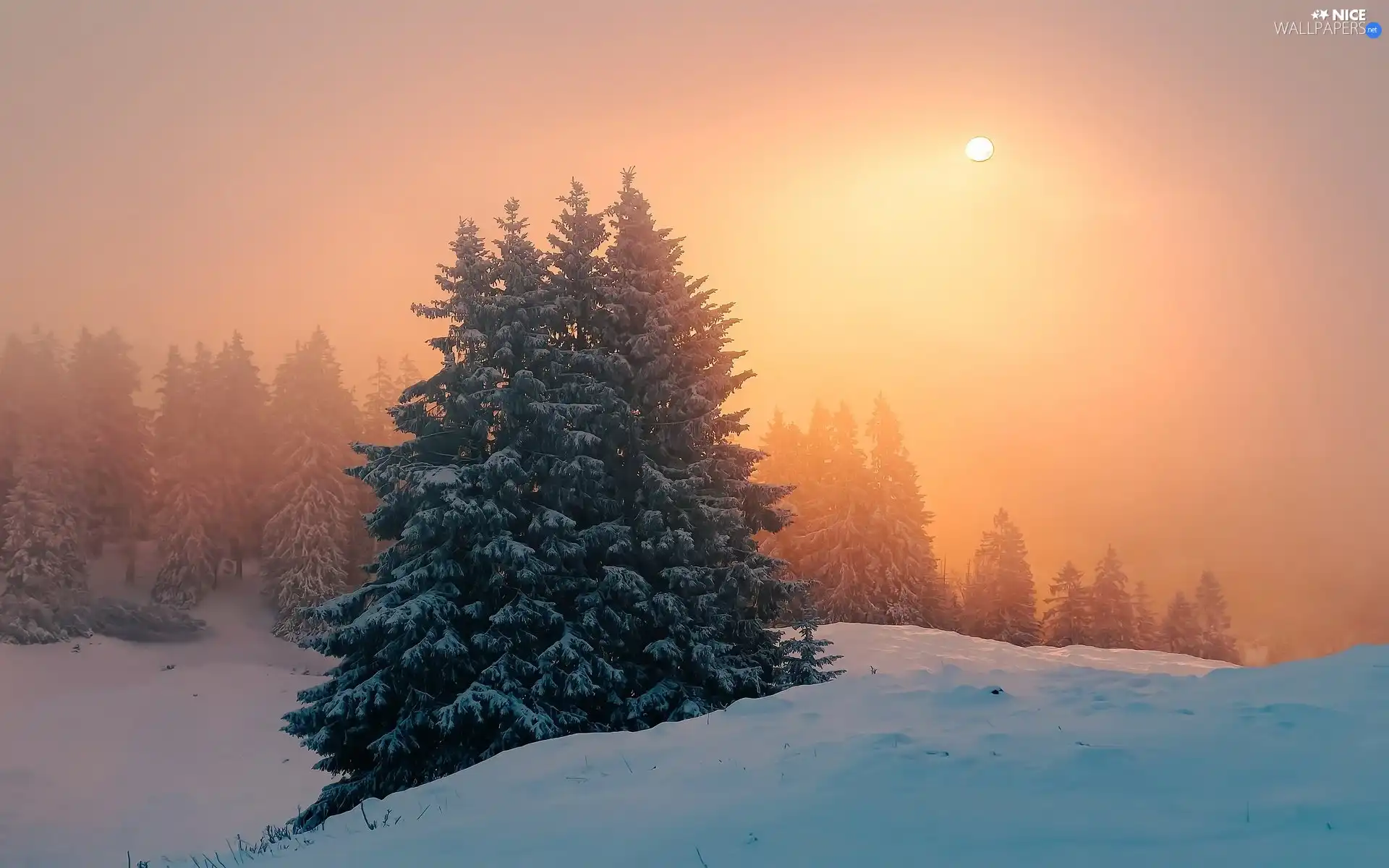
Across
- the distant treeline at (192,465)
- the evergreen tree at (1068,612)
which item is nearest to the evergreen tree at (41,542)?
the distant treeline at (192,465)

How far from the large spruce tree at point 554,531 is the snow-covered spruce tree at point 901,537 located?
24612 millimetres

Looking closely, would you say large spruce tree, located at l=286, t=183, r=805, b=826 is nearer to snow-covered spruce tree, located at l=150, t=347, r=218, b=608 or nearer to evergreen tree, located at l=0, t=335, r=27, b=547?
snow-covered spruce tree, located at l=150, t=347, r=218, b=608

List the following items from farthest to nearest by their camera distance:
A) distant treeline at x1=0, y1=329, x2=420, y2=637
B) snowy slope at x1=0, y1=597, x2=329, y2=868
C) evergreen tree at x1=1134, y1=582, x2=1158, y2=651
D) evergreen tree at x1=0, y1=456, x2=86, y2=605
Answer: evergreen tree at x1=1134, y1=582, x2=1158, y2=651 → distant treeline at x1=0, y1=329, x2=420, y2=637 → evergreen tree at x1=0, y1=456, x2=86, y2=605 → snowy slope at x1=0, y1=597, x2=329, y2=868

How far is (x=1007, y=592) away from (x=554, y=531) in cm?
4221

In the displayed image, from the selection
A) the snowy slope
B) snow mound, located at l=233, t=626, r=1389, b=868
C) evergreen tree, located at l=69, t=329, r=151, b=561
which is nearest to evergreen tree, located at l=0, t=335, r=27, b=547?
evergreen tree, located at l=69, t=329, r=151, b=561

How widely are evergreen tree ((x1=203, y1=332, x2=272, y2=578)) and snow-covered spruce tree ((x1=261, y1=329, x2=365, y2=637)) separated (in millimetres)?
1516

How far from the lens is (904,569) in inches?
1666

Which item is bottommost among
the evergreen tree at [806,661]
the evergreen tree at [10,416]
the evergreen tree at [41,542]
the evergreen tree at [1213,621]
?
the evergreen tree at [1213,621]

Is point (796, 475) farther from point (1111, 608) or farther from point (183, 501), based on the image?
point (183, 501)

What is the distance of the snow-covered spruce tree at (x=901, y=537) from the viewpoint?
41469mm

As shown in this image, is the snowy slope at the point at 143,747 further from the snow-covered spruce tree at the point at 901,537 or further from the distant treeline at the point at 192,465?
the snow-covered spruce tree at the point at 901,537

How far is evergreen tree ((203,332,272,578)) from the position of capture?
49625mm

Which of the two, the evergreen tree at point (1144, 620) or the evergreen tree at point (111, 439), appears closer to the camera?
the evergreen tree at point (111, 439)

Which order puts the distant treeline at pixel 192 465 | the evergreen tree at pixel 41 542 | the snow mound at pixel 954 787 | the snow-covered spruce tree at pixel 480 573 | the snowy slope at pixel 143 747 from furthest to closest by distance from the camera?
1. the distant treeline at pixel 192 465
2. the evergreen tree at pixel 41 542
3. the snowy slope at pixel 143 747
4. the snow-covered spruce tree at pixel 480 573
5. the snow mound at pixel 954 787
